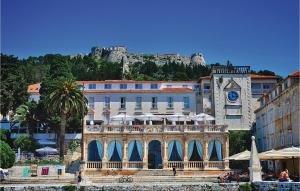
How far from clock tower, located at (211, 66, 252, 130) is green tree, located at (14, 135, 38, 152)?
28856 millimetres

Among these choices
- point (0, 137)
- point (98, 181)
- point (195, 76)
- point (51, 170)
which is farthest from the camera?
point (195, 76)

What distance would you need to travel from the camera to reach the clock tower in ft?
218

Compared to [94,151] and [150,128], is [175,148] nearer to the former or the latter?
[150,128]

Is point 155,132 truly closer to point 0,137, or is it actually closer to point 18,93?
point 0,137

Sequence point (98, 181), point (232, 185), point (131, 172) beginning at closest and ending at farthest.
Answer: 1. point (232, 185)
2. point (98, 181)
3. point (131, 172)

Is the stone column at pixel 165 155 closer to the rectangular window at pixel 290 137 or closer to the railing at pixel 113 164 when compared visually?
the railing at pixel 113 164

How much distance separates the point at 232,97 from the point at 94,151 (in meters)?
25.5

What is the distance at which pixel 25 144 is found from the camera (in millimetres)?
61031

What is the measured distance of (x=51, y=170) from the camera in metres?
48.3

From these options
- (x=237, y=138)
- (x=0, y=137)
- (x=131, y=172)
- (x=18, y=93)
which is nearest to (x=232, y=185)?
(x=131, y=172)

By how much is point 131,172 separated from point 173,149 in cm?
637

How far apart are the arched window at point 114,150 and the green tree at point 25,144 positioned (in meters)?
14.5

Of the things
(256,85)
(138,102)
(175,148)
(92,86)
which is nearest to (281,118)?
(175,148)

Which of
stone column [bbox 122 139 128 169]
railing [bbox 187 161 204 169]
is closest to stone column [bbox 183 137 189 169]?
railing [bbox 187 161 204 169]
